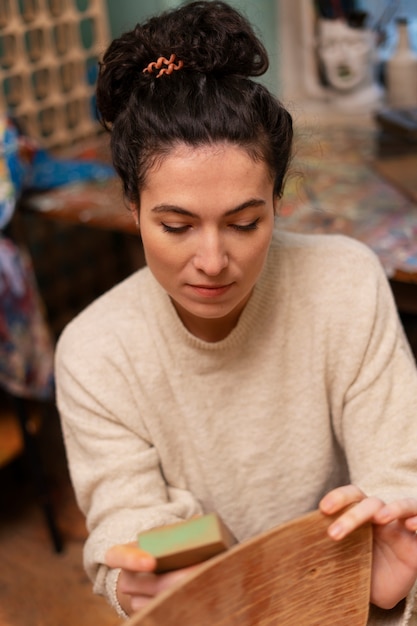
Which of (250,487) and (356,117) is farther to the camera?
(356,117)

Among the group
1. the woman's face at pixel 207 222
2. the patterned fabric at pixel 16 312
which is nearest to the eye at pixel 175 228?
the woman's face at pixel 207 222

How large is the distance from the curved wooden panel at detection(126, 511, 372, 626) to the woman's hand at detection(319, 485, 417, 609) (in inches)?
1.1

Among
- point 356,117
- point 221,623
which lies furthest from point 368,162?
point 221,623

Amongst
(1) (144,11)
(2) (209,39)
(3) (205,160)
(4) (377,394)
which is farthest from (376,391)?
(1) (144,11)

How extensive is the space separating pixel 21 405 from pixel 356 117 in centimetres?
123

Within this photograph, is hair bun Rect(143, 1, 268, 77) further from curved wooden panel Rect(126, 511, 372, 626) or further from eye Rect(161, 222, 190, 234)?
curved wooden panel Rect(126, 511, 372, 626)

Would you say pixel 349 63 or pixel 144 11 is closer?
pixel 349 63

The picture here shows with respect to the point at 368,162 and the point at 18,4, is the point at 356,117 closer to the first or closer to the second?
the point at 368,162

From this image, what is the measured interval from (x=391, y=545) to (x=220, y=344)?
0.36 metres

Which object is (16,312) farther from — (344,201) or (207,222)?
(207,222)

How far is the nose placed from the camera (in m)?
0.91

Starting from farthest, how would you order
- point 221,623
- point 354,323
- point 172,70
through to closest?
point 354,323 < point 172,70 < point 221,623

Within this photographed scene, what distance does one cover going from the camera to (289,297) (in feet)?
3.68

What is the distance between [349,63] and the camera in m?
2.26
